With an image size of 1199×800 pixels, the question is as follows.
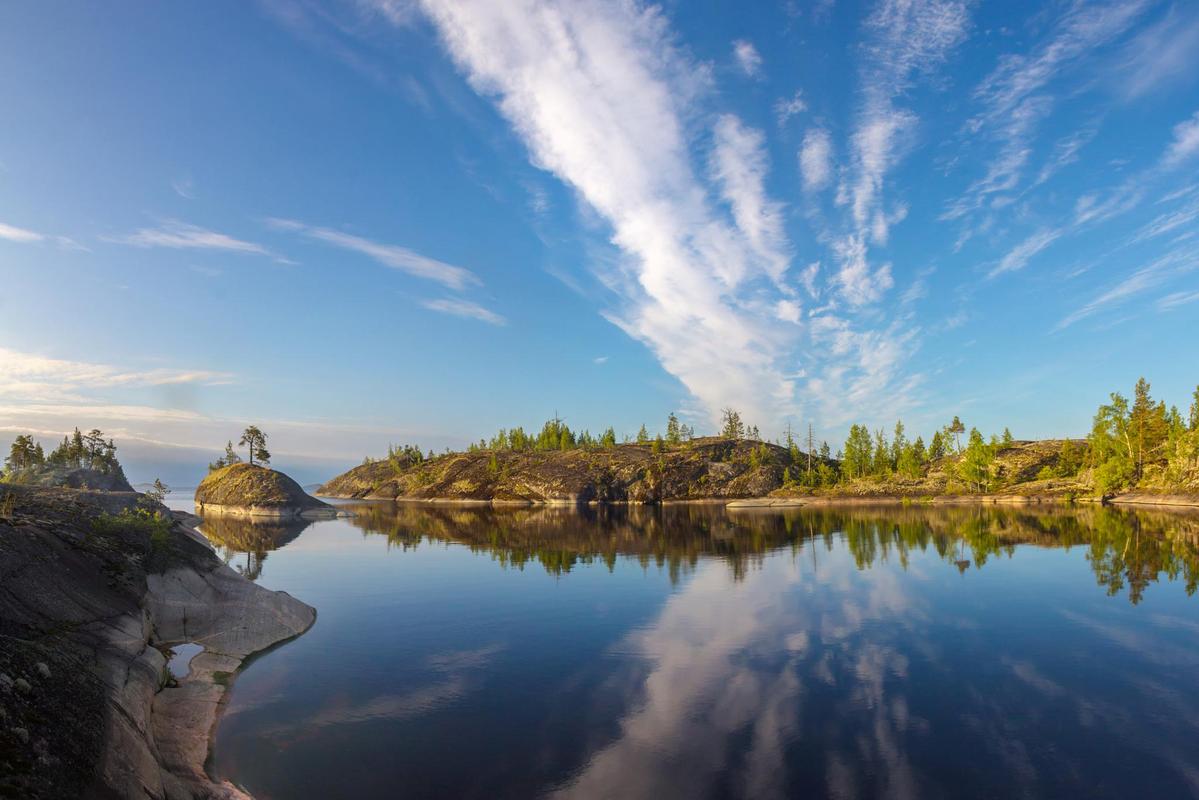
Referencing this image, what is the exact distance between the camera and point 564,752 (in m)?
19.9

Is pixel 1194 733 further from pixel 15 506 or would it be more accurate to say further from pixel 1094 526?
pixel 1094 526

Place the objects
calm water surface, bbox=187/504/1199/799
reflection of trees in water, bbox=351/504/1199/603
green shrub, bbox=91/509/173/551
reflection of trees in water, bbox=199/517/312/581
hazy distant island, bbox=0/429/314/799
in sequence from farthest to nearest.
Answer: reflection of trees in water, bbox=199/517/312/581, reflection of trees in water, bbox=351/504/1199/603, green shrub, bbox=91/509/173/551, calm water surface, bbox=187/504/1199/799, hazy distant island, bbox=0/429/314/799

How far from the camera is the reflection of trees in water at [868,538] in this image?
6110 centimetres

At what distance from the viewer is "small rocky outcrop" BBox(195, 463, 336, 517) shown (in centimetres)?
14438

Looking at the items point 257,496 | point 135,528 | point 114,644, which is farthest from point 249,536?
point 114,644

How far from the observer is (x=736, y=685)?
85.6ft

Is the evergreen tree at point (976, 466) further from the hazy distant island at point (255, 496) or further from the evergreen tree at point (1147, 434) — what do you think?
the hazy distant island at point (255, 496)

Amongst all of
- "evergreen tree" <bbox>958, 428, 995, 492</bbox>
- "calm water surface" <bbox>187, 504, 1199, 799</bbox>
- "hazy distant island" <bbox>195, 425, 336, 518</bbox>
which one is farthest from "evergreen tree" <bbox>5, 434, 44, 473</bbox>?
"evergreen tree" <bbox>958, 428, 995, 492</bbox>

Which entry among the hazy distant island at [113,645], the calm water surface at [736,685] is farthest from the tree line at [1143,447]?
the hazy distant island at [113,645]

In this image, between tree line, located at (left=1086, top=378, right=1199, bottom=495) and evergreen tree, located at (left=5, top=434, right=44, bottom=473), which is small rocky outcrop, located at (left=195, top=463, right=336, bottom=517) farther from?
tree line, located at (left=1086, top=378, right=1199, bottom=495)

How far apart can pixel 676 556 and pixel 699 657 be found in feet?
140

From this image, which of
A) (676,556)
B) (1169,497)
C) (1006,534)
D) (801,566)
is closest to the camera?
(801,566)

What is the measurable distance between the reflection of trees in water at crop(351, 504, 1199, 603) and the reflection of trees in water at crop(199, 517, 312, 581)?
Result: 52.0 feet

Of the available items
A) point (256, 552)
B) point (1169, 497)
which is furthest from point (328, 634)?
point (1169, 497)
